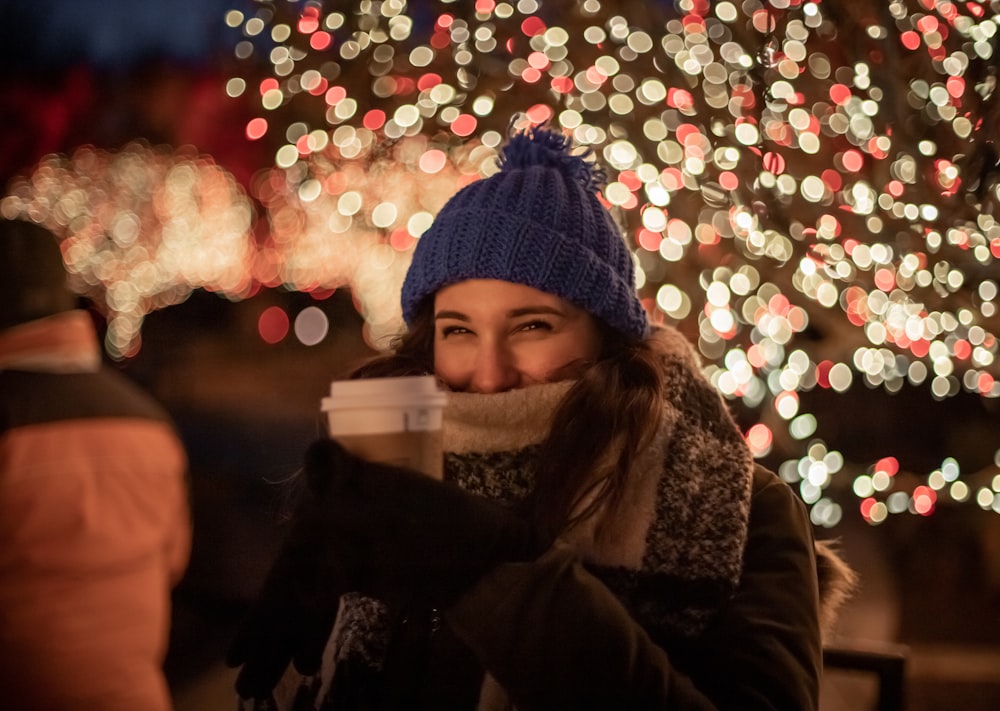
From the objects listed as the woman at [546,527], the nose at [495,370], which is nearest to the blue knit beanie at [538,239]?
the woman at [546,527]

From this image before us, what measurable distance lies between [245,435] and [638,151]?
4.54 metres

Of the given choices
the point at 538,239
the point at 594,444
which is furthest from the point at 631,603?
the point at 538,239

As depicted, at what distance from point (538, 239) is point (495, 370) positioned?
11.1 inches

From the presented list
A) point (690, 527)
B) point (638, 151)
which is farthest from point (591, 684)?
point (638, 151)

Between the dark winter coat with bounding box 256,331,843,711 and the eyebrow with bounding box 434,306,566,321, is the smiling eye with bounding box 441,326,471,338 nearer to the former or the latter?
the eyebrow with bounding box 434,306,566,321

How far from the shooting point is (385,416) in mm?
1443

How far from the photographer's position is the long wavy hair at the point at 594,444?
171 cm

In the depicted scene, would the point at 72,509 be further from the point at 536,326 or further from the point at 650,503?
the point at 650,503

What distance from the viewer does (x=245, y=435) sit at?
7.52m

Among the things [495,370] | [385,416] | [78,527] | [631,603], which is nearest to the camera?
[385,416]

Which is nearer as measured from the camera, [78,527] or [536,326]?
[536,326]

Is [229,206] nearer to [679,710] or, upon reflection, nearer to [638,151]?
[638,151]

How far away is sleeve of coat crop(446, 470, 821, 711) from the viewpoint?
1.44 meters

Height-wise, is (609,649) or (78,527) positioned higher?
(609,649)
